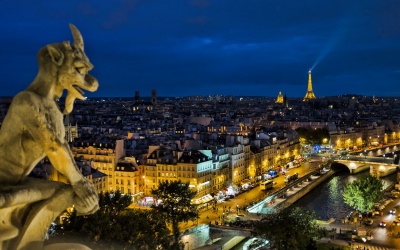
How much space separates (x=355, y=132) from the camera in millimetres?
93000

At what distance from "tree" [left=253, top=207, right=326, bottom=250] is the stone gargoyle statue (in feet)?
66.5

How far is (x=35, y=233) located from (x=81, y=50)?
6.19 ft

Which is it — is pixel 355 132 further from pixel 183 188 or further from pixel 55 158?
pixel 55 158

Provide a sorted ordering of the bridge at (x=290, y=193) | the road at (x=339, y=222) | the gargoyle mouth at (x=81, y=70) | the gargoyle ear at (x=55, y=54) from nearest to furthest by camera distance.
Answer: the gargoyle ear at (x=55, y=54), the gargoyle mouth at (x=81, y=70), the road at (x=339, y=222), the bridge at (x=290, y=193)

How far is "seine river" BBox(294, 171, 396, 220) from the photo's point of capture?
134 feet

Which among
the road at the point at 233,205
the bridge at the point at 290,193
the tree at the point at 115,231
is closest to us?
the tree at the point at 115,231

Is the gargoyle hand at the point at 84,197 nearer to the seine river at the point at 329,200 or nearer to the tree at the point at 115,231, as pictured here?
the tree at the point at 115,231

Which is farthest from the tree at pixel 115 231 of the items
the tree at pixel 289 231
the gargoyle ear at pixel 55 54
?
the gargoyle ear at pixel 55 54

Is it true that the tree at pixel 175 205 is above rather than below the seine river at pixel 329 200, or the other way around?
above

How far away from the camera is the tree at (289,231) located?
2438 cm

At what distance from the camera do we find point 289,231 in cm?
2459

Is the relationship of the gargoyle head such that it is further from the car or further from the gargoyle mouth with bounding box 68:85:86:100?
the car

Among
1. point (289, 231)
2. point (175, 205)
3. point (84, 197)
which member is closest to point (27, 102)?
point (84, 197)

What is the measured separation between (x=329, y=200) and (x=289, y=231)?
76.2 ft
